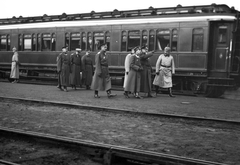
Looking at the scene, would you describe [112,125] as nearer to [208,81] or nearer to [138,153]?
[138,153]

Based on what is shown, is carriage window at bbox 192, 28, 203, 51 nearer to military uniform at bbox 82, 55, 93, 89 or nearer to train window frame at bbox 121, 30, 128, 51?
train window frame at bbox 121, 30, 128, 51

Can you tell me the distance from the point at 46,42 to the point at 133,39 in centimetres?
583

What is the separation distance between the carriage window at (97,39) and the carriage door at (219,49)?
5447 millimetres

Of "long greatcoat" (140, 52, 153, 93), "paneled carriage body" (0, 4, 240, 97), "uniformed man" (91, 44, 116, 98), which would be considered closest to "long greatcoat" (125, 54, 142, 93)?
"long greatcoat" (140, 52, 153, 93)

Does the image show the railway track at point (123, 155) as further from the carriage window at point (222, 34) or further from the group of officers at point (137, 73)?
the carriage window at point (222, 34)

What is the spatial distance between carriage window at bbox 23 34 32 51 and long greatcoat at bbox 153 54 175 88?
382 inches

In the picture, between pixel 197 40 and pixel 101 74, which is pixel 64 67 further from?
pixel 197 40

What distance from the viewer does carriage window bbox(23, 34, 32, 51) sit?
18894 millimetres

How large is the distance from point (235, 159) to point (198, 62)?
9067 millimetres

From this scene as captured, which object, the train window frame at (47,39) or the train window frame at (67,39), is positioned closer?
the train window frame at (67,39)

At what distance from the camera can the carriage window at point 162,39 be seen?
Result: 13.9 meters

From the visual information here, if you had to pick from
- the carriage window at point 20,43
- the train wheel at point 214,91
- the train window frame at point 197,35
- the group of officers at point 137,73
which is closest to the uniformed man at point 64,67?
the group of officers at point 137,73

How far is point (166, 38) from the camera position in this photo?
1396cm

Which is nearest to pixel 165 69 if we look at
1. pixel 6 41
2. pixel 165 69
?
pixel 165 69
